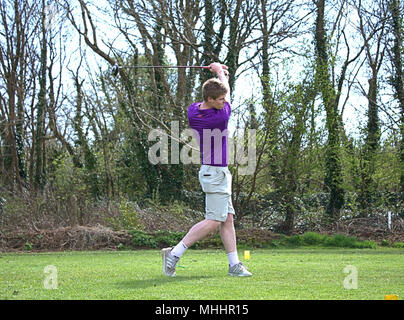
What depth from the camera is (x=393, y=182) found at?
1689cm

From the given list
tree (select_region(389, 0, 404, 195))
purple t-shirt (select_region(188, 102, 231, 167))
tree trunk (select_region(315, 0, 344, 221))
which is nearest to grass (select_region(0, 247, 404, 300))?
purple t-shirt (select_region(188, 102, 231, 167))

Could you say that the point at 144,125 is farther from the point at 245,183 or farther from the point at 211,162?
the point at 211,162

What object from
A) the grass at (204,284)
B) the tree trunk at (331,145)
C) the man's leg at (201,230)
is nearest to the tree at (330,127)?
the tree trunk at (331,145)

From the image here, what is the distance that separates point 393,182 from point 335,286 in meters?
12.4

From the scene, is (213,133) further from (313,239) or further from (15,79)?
(15,79)

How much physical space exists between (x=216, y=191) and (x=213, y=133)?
580mm

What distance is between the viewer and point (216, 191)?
20.0ft

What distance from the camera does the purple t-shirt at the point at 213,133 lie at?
6094 mm

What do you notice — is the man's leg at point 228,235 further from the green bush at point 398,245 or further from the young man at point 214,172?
the green bush at point 398,245

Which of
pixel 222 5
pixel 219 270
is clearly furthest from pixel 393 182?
pixel 219 270

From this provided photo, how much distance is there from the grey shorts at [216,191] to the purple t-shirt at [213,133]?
8 centimetres

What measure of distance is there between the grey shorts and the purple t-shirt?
0.08m

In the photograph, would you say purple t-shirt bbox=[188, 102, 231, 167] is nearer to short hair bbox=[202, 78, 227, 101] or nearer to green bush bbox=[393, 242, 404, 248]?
short hair bbox=[202, 78, 227, 101]

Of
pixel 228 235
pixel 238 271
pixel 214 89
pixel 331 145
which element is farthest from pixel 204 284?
pixel 331 145
